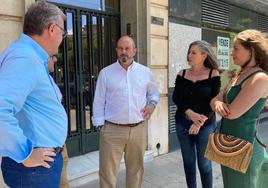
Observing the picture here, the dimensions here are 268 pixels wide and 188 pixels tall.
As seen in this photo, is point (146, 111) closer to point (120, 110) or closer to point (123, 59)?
point (120, 110)

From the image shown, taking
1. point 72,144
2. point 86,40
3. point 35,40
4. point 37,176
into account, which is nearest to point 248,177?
point 37,176

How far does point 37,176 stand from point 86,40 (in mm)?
3773

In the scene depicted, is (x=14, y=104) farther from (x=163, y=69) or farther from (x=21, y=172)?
(x=163, y=69)

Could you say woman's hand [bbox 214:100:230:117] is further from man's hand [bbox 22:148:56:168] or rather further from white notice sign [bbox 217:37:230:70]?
white notice sign [bbox 217:37:230:70]

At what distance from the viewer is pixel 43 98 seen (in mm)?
1931

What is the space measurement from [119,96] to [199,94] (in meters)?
0.80

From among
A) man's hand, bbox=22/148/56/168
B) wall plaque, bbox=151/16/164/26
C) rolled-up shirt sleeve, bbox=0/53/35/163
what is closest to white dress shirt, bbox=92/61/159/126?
man's hand, bbox=22/148/56/168

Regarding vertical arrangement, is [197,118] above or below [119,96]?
below

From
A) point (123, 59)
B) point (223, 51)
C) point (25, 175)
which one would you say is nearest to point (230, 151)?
point (123, 59)

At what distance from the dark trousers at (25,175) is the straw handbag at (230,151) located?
133 cm

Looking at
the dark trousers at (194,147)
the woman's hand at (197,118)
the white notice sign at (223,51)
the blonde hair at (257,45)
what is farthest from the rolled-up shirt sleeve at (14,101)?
the white notice sign at (223,51)

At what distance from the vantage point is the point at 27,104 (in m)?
1.89

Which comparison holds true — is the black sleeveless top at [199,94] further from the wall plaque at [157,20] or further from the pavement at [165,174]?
the wall plaque at [157,20]

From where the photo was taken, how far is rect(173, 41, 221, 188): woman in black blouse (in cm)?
370
